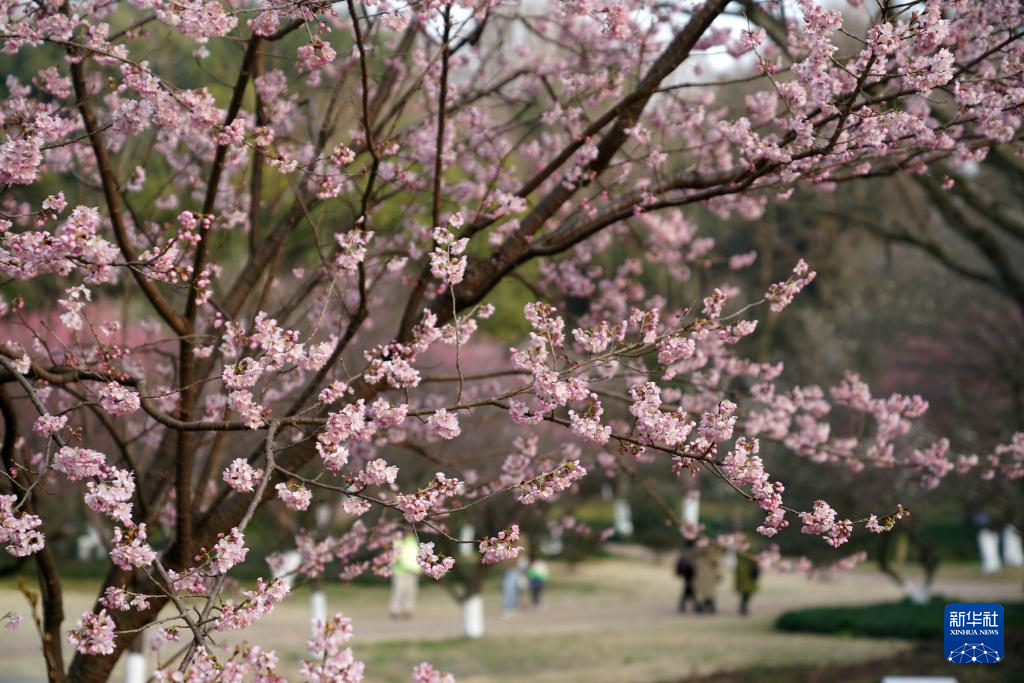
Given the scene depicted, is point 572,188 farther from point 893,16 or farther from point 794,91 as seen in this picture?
point 893,16

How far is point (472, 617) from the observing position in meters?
17.2

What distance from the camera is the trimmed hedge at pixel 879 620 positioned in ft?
52.1

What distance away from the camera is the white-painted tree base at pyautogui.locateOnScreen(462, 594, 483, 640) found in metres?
17.1

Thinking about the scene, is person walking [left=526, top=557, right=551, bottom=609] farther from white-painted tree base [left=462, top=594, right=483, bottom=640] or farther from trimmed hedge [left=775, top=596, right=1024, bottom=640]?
trimmed hedge [left=775, top=596, right=1024, bottom=640]

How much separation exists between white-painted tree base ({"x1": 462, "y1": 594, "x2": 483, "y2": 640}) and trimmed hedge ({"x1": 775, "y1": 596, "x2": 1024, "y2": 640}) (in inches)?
183

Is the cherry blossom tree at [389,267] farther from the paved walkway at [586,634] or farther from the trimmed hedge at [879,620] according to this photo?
the trimmed hedge at [879,620]

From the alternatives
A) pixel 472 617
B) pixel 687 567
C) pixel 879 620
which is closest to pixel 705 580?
pixel 687 567

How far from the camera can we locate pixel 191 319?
4.47m

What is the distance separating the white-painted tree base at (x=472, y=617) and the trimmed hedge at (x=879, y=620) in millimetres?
4639

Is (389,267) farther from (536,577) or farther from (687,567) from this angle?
(536,577)

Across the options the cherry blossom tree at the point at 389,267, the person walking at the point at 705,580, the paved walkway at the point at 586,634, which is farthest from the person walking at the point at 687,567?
the cherry blossom tree at the point at 389,267

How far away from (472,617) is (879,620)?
5877 millimetres

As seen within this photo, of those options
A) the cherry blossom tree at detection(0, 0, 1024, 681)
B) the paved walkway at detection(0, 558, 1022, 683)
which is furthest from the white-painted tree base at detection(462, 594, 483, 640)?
the cherry blossom tree at detection(0, 0, 1024, 681)

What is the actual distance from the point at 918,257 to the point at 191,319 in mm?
30729
